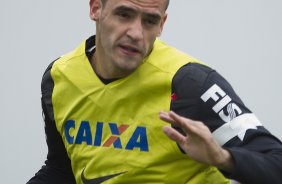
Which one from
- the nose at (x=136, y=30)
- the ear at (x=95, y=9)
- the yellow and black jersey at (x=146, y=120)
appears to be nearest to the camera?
the yellow and black jersey at (x=146, y=120)

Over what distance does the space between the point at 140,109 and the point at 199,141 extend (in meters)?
0.58

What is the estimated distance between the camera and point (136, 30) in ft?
8.90

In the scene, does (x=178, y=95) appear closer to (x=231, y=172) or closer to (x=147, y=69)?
(x=147, y=69)

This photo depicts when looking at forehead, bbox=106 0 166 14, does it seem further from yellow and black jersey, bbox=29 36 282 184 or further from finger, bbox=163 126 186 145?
finger, bbox=163 126 186 145

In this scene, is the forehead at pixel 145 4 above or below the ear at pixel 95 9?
above

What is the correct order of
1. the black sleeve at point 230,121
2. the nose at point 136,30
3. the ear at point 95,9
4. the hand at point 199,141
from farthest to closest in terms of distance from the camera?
the ear at point 95,9 < the nose at point 136,30 < the black sleeve at point 230,121 < the hand at point 199,141

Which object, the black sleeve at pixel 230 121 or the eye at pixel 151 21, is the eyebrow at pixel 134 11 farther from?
the black sleeve at pixel 230 121

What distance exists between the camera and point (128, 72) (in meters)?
2.91

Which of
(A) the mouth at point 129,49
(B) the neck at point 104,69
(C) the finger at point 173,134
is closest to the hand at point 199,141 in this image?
(C) the finger at point 173,134

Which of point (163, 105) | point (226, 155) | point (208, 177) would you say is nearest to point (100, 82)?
point (163, 105)

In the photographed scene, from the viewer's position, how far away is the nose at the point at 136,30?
2709 millimetres

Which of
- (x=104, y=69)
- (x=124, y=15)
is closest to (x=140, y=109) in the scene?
(x=104, y=69)

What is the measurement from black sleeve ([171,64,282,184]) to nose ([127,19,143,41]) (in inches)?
7.4

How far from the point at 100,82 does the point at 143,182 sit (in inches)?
15.0
